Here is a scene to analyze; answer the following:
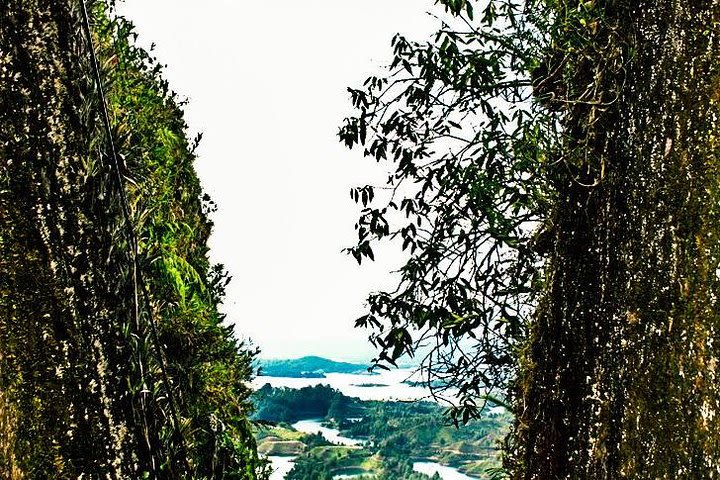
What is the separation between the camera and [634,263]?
2.18 metres

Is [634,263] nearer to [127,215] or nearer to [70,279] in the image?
[127,215]

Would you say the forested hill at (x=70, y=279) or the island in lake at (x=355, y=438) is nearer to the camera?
the forested hill at (x=70, y=279)

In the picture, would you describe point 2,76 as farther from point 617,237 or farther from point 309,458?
point 309,458

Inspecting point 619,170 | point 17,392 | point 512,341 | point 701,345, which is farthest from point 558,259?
point 17,392

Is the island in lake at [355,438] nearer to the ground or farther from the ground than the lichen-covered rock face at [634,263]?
nearer to the ground

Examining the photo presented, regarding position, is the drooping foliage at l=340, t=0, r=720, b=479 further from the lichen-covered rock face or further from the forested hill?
the forested hill

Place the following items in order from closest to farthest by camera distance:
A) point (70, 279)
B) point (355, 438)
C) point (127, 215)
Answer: point (70, 279), point (127, 215), point (355, 438)

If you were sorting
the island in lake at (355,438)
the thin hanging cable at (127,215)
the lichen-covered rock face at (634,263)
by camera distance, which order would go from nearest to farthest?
1. the lichen-covered rock face at (634,263)
2. the thin hanging cable at (127,215)
3. the island in lake at (355,438)

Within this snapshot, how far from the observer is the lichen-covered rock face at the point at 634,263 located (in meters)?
2.02

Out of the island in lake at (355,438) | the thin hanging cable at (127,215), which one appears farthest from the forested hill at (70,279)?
the island in lake at (355,438)

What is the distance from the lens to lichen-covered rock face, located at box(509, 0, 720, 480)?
6.61 feet

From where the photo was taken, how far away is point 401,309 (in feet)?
12.4

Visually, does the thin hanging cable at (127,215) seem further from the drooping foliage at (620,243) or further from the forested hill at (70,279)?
the drooping foliage at (620,243)

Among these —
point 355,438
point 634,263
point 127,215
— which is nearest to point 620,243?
point 634,263
